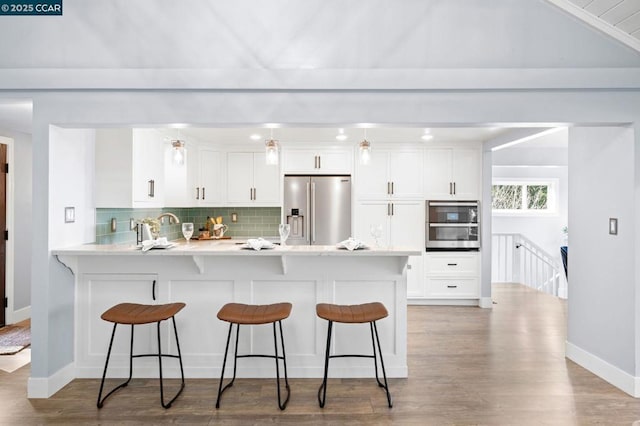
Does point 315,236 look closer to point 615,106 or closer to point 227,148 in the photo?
point 227,148

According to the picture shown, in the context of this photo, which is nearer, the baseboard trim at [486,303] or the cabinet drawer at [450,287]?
the baseboard trim at [486,303]

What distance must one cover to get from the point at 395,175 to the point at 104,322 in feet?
12.8

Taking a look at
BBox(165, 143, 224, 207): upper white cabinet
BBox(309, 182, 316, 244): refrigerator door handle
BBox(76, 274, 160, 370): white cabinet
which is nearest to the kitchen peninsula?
BBox(76, 274, 160, 370): white cabinet

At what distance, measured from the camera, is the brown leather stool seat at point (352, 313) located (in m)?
2.56

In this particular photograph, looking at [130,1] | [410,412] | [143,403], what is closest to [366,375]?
[410,412]

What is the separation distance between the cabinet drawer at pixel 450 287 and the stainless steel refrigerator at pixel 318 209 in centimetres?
138

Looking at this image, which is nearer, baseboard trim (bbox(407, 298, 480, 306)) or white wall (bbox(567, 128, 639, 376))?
white wall (bbox(567, 128, 639, 376))

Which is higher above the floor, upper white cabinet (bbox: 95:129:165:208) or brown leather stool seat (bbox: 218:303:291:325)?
upper white cabinet (bbox: 95:129:165:208)

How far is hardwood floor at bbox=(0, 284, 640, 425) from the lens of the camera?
8.13 feet

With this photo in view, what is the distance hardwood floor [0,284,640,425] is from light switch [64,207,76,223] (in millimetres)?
1244

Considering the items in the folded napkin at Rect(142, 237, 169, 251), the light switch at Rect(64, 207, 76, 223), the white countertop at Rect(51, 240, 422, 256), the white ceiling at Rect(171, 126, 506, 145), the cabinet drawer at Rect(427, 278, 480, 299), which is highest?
the white ceiling at Rect(171, 126, 506, 145)

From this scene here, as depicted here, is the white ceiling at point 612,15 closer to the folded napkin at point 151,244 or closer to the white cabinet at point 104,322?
the folded napkin at point 151,244

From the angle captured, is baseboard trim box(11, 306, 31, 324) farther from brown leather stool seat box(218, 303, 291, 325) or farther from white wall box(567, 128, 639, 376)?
white wall box(567, 128, 639, 376)

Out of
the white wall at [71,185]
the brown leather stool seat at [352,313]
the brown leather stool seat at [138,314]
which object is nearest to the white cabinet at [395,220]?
the brown leather stool seat at [352,313]
